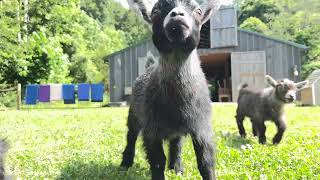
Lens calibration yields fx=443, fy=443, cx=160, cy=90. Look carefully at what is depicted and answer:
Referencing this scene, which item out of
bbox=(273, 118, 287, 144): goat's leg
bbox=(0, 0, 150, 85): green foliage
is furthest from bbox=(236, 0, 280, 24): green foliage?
bbox=(273, 118, 287, 144): goat's leg

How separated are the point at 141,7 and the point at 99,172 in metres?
2.13

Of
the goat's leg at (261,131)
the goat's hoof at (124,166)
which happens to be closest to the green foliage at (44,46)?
the goat's leg at (261,131)

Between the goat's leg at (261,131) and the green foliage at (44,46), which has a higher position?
the green foliage at (44,46)

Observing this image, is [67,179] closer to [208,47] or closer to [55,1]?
[208,47]

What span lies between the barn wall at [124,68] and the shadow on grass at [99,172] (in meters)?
25.9

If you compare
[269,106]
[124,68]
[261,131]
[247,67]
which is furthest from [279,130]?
[124,68]

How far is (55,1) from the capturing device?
3328cm

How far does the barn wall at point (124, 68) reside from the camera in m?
31.8

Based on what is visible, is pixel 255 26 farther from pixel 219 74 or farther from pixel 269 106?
pixel 269 106

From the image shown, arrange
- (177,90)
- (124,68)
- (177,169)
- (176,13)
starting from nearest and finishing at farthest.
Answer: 1. (176,13)
2. (177,90)
3. (177,169)
4. (124,68)

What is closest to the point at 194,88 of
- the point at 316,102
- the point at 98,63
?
the point at 316,102

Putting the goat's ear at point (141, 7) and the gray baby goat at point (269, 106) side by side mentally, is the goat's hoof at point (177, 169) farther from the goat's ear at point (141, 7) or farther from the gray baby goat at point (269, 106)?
the gray baby goat at point (269, 106)

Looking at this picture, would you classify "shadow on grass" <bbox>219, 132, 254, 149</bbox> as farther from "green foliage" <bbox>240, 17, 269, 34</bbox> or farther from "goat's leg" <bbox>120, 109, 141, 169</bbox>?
"green foliage" <bbox>240, 17, 269, 34</bbox>

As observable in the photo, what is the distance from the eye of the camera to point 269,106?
877 cm
